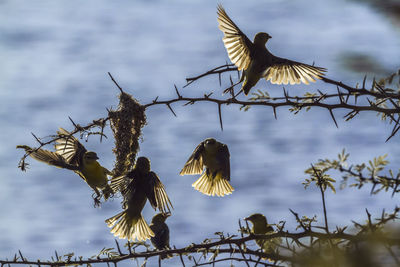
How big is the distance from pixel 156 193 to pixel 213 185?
109cm

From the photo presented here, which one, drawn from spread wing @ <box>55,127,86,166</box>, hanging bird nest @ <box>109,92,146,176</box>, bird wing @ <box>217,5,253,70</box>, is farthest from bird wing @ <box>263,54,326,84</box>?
spread wing @ <box>55,127,86,166</box>

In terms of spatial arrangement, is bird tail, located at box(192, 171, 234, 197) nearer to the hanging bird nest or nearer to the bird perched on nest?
the hanging bird nest

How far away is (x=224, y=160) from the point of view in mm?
6016

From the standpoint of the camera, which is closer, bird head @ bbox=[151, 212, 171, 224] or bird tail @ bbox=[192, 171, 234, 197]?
bird tail @ bbox=[192, 171, 234, 197]

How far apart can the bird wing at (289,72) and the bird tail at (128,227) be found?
1.92 metres

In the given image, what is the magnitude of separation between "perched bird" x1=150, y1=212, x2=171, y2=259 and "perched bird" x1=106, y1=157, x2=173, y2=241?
55.2 inches

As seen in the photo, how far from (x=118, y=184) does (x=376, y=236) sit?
13.3ft

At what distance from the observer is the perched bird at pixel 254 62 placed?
17.0 feet

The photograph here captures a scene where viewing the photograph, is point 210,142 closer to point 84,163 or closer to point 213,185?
point 213,185

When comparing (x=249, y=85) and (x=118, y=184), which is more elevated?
(x=249, y=85)

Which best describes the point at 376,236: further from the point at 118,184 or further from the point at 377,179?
the point at 118,184

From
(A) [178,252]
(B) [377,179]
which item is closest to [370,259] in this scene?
(B) [377,179]

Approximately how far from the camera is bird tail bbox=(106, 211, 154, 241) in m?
5.42

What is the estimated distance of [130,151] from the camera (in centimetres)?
571
